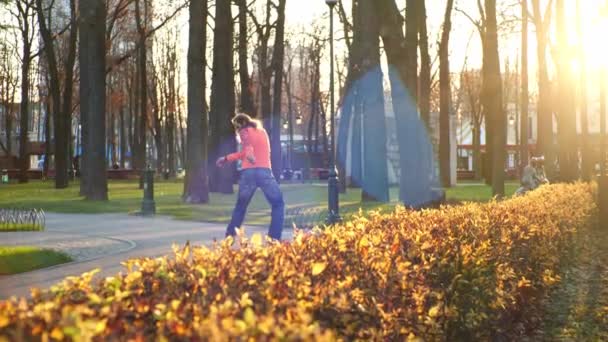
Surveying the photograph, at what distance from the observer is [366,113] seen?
95.3ft

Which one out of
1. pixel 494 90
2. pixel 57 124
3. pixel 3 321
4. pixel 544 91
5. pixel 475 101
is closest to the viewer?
pixel 3 321

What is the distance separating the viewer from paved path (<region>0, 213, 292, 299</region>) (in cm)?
1032

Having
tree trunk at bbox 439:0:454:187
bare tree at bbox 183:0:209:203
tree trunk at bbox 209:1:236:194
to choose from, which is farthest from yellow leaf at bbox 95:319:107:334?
tree trunk at bbox 439:0:454:187

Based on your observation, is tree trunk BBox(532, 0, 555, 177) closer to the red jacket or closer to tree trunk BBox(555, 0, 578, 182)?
tree trunk BBox(555, 0, 578, 182)

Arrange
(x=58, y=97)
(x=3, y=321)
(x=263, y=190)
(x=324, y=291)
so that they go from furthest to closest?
(x=58, y=97) → (x=263, y=190) → (x=324, y=291) → (x=3, y=321)

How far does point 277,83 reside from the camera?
1780 inches

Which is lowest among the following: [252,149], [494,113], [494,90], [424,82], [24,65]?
[252,149]

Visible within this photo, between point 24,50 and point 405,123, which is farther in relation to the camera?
point 24,50

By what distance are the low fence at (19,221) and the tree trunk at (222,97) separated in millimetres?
12008

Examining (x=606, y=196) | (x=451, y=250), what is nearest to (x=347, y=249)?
(x=451, y=250)

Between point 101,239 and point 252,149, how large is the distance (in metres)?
3.65

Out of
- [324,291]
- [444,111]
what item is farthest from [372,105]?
[324,291]

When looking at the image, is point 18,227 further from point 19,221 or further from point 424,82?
point 424,82

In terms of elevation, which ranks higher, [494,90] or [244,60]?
[244,60]
